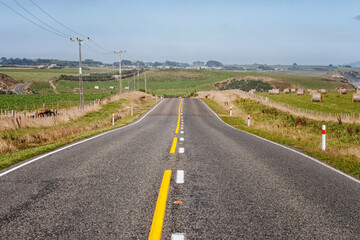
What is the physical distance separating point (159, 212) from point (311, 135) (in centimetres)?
1617

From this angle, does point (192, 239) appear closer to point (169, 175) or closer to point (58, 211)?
point (58, 211)

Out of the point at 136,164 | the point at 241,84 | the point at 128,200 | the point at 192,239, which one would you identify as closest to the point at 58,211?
the point at 128,200

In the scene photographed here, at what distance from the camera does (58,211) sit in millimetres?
4746

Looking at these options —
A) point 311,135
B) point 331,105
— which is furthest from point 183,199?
point 331,105

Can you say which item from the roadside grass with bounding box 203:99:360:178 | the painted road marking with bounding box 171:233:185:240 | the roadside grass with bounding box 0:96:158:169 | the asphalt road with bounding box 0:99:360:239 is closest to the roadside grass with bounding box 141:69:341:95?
the roadside grass with bounding box 203:99:360:178

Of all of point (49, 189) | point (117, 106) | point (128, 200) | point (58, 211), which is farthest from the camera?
point (117, 106)

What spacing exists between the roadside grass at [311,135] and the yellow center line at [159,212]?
15.6 ft

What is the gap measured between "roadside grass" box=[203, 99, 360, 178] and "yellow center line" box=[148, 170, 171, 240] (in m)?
4.76

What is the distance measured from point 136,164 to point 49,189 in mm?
2600

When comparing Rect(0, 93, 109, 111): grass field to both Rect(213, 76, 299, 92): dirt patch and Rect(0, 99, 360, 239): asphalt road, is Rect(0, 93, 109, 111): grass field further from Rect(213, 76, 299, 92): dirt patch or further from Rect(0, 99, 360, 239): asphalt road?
Rect(213, 76, 299, 92): dirt patch

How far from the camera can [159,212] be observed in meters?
4.69

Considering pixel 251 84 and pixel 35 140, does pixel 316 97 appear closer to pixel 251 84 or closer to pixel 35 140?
pixel 35 140

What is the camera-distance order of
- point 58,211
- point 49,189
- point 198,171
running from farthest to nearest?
point 198,171 < point 49,189 < point 58,211

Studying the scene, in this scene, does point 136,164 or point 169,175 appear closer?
point 169,175
